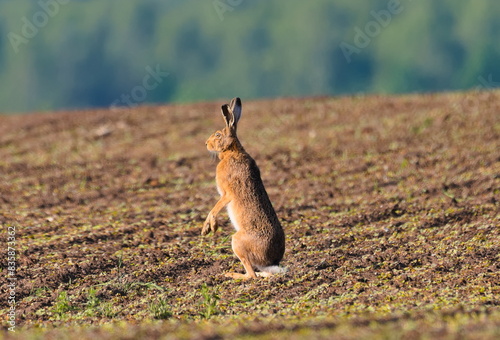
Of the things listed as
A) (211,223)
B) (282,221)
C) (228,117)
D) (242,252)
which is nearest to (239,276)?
(242,252)

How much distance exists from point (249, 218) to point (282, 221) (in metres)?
2.41

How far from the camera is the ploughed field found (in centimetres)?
608

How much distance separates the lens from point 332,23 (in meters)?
35.9

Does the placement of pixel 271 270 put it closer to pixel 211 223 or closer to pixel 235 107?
pixel 211 223

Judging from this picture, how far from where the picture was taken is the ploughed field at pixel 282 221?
608cm

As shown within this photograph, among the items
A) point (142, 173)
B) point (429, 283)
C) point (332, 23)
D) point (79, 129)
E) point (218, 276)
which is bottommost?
point (429, 283)

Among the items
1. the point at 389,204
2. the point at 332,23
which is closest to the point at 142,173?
the point at 389,204

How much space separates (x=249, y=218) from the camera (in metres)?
7.02

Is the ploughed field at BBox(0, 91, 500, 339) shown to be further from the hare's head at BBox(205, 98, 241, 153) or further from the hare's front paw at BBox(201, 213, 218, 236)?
the hare's head at BBox(205, 98, 241, 153)

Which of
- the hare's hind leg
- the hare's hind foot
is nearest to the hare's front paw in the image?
the hare's hind leg

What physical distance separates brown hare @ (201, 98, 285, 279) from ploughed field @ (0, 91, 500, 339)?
0.23m

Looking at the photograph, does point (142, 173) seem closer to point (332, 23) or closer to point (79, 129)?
point (79, 129)

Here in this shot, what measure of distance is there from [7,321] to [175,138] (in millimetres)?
9146

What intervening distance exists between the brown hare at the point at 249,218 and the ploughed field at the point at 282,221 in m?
0.23
